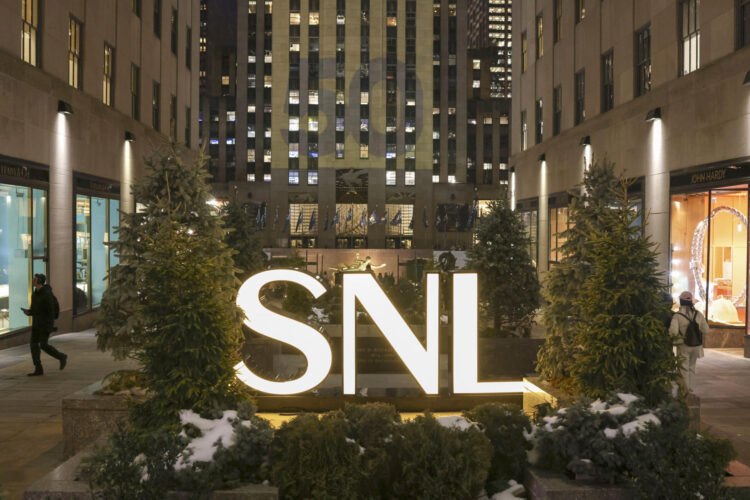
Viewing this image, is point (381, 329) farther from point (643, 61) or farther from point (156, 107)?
point (156, 107)

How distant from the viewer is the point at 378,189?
94625 mm

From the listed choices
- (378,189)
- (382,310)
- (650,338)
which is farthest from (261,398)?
(378,189)

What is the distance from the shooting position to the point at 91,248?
945 inches

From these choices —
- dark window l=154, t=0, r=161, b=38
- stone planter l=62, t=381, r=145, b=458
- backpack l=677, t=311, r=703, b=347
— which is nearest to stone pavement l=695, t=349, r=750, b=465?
backpack l=677, t=311, r=703, b=347

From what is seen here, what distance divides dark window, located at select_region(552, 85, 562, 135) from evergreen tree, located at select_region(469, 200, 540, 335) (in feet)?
57.1

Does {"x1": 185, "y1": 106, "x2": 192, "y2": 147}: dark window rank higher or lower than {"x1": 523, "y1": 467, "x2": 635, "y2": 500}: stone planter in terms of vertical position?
higher

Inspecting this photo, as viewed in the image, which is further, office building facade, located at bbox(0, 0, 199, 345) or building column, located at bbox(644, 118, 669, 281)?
building column, located at bbox(644, 118, 669, 281)

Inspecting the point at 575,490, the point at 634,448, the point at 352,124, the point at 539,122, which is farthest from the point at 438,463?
the point at 352,124

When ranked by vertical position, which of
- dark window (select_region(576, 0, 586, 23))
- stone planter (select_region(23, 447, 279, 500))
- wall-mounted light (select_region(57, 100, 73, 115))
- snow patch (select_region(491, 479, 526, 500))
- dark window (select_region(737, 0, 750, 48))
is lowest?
snow patch (select_region(491, 479, 526, 500))

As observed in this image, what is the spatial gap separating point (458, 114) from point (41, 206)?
99492mm

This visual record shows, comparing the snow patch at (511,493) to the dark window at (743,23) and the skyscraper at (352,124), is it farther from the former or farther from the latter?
the skyscraper at (352,124)

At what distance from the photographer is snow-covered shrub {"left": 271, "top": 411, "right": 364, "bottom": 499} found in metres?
5.44

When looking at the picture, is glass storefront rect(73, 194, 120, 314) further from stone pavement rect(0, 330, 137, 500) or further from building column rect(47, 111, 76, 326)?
stone pavement rect(0, 330, 137, 500)

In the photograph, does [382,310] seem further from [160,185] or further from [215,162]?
[215,162]
